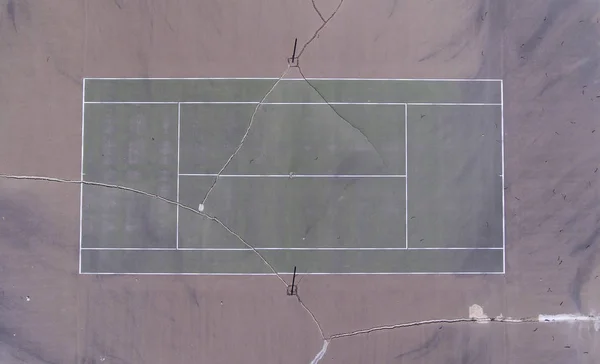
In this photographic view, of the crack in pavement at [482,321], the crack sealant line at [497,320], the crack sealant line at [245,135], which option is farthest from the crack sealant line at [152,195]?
the crack sealant line at [497,320]

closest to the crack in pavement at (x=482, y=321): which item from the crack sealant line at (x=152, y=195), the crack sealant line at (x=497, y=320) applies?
the crack sealant line at (x=497, y=320)

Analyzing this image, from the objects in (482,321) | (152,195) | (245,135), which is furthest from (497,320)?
(152,195)

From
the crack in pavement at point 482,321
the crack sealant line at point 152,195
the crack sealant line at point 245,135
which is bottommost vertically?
the crack in pavement at point 482,321

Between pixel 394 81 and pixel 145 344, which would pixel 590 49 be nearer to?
pixel 394 81

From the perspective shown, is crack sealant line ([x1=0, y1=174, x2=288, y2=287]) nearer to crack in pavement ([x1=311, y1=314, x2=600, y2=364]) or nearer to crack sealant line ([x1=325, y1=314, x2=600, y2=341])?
crack in pavement ([x1=311, y1=314, x2=600, y2=364])

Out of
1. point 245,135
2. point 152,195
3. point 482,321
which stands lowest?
point 482,321

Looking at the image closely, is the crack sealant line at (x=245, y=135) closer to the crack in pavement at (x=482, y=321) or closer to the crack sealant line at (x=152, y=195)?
the crack sealant line at (x=152, y=195)

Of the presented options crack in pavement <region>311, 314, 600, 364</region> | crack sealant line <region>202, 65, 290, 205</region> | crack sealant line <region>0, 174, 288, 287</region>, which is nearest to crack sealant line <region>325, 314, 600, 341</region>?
crack in pavement <region>311, 314, 600, 364</region>

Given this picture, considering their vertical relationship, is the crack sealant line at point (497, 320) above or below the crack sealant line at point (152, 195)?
below

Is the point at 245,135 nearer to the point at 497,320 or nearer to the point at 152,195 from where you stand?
the point at 152,195

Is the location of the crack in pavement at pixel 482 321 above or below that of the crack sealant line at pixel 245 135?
below

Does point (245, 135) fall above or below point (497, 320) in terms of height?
above
